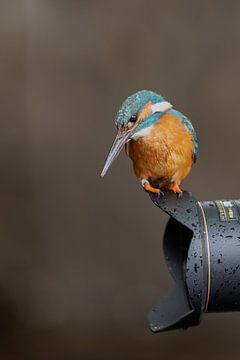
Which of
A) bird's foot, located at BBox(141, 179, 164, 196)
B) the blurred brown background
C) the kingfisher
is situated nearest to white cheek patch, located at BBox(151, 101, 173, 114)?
the kingfisher

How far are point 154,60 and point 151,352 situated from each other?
1161 millimetres

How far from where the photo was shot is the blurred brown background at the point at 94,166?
2498mm

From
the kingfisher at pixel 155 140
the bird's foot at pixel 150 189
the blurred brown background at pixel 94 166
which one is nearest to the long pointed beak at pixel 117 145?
the kingfisher at pixel 155 140

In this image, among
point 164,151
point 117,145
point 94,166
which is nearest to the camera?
point 117,145

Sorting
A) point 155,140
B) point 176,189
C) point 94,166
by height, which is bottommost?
point 94,166

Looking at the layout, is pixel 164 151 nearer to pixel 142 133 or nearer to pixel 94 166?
pixel 142 133

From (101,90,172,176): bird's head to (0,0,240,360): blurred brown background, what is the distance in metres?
1.30

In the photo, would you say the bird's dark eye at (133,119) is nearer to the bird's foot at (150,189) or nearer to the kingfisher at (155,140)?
the kingfisher at (155,140)

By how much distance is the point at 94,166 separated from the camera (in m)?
2.66

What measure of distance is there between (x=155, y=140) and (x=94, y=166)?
1.40 m

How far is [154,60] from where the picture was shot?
2514 millimetres

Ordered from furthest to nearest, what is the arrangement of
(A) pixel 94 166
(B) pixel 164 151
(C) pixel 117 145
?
(A) pixel 94 166, (B) pixel 164 151, (C) pixel 117 145

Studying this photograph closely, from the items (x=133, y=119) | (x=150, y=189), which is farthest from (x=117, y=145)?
(x=150, y=189)

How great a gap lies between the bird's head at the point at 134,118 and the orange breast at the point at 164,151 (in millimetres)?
30
